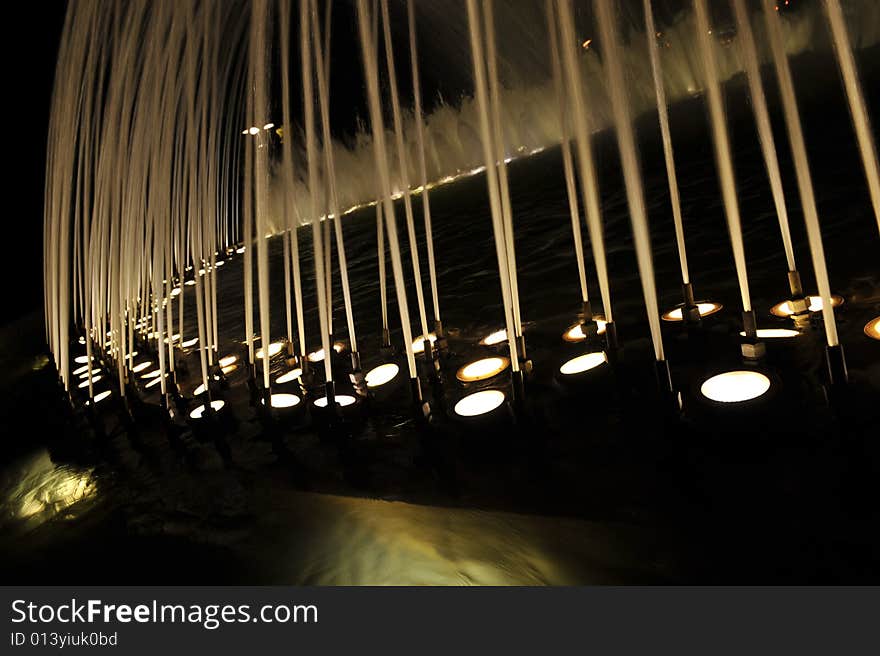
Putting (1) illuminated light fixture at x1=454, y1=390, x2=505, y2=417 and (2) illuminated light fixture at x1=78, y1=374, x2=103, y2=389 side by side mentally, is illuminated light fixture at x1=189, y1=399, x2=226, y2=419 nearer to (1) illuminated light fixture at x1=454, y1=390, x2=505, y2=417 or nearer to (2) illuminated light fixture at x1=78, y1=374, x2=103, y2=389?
(1) illuminated light fixture at x1=454, y1=390, x2=505, y2=417

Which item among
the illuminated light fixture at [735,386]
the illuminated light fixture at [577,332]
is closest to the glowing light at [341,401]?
the illuminated light fixture at [577,332]

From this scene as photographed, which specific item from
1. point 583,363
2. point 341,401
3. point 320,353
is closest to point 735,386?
point 583,363

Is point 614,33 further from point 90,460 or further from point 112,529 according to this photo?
point 90,460

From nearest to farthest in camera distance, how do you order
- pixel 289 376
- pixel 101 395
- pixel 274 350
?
pixel 289 376 → pixel 101 395 → pixel 274 350

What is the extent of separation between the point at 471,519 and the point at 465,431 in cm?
101

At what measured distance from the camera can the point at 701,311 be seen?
233 inches

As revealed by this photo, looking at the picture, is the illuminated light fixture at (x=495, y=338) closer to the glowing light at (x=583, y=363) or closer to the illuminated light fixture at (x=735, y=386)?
the glowing light at (x=583, y=363)

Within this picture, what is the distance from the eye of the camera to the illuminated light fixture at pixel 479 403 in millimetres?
4844

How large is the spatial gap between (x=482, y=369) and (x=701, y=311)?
6.83 ft

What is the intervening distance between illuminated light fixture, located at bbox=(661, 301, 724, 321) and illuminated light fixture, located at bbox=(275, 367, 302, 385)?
3.70m

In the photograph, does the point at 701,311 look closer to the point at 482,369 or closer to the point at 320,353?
the point at 482,369
